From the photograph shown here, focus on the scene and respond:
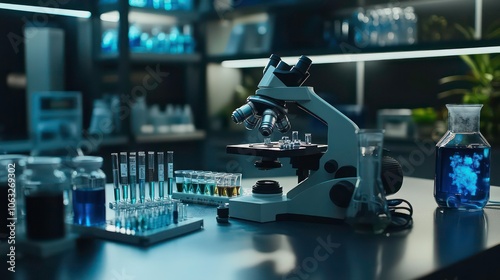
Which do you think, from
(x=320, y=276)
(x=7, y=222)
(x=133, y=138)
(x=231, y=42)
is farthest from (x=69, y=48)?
(x=320, y=276)

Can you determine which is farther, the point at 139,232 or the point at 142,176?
the point at 142,176

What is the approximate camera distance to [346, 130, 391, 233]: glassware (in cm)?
109

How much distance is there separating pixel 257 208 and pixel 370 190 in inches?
10.9

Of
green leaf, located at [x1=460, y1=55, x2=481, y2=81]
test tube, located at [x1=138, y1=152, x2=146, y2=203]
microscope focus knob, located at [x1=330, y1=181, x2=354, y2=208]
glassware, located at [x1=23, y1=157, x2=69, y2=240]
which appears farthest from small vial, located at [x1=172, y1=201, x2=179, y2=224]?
green leaf, located at [x1=460, y1=55, x2=481, y2=81]

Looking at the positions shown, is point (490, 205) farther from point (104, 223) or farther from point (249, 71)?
point (249, 71)

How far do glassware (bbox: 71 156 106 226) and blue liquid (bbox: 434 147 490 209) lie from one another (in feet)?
2.79

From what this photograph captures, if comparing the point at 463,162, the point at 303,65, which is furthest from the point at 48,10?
the point at 463,162

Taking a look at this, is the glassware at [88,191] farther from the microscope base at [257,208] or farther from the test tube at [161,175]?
the microscope base at [257,208]

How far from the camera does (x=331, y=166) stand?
127 centimetres

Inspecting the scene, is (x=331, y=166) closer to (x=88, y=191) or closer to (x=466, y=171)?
(x=466, y=171)

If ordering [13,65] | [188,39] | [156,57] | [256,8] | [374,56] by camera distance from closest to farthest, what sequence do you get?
1. [374,56]
2. [13,65]
3. [156,57]
4. [256,8]
5. [188,39]

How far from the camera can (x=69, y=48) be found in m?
3.68

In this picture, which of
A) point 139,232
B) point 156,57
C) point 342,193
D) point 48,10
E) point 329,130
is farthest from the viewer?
point 156,57

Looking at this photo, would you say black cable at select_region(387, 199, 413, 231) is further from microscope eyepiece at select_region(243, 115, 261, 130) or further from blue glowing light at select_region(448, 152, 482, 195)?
microscope eyepiece at select_region(243, 115, 261, 130)
